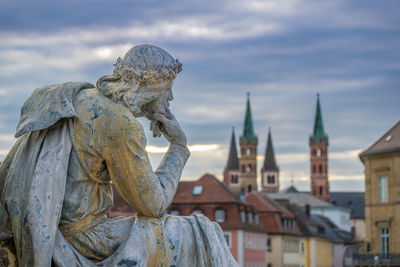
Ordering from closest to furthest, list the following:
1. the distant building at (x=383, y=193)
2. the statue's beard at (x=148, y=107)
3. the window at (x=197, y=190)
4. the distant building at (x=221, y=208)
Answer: the statue's beard at (x=148, y=107)
the distant building at (x=383, y=193)
the distant building at (x=221, y=208)
the window at (x=197, y=190)

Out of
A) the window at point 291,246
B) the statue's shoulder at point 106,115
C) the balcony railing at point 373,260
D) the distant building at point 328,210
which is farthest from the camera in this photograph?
the distant building at point 328,210

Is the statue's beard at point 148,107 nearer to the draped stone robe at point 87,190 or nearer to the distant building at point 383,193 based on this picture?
the draped stone robe at point 87,190

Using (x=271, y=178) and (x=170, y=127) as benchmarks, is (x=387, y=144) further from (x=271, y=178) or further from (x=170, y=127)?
(x=271, y=178)

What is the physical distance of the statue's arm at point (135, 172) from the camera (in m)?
3.59

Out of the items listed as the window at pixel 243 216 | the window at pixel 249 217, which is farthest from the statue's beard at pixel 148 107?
the window at pixel 249 217

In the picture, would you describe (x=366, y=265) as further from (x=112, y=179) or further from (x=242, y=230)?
(x=112, y=179)

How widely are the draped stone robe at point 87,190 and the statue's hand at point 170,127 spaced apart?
35cm

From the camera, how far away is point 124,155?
3.59 metres

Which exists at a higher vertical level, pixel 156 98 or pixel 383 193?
pixel 383 193

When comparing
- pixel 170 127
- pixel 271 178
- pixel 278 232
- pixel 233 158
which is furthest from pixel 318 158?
pixel 170 127

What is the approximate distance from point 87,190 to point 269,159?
192509mm

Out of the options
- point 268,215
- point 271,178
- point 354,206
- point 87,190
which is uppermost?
point 271,178

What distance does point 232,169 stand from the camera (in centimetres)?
19050

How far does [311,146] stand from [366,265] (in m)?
136
